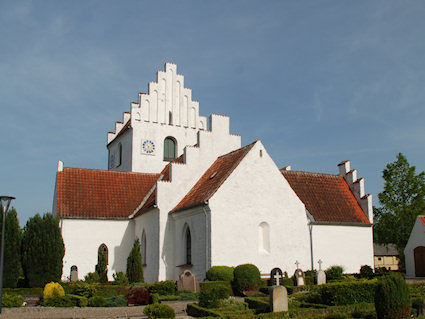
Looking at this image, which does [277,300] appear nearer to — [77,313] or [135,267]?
[77,313]

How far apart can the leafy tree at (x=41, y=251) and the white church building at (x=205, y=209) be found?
3.26 metres

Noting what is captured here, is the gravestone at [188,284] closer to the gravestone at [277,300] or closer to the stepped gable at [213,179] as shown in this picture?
the stepped gable at [213,179]

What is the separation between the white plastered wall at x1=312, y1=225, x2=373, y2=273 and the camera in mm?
28859

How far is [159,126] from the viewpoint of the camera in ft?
126

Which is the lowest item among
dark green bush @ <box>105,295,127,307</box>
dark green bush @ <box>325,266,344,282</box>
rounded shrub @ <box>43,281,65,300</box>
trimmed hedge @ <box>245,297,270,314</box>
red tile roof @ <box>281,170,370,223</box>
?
dark green bush @ <box>105,295,127,307</box>

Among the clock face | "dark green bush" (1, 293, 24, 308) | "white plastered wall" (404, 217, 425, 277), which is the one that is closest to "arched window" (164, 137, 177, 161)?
the clock face

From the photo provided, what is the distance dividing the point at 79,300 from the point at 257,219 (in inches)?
402

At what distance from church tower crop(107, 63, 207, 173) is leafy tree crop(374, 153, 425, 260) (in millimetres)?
18910

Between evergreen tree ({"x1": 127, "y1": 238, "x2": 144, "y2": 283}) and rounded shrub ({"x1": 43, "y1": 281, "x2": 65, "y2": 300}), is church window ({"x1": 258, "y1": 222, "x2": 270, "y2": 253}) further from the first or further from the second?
rounded shrub ({"x1": 43, "y1": 281, "x2": 65, "y2": 300})

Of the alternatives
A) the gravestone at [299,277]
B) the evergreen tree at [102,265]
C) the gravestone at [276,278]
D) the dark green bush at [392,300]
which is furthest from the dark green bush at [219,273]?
the dark green bush at [392,300]

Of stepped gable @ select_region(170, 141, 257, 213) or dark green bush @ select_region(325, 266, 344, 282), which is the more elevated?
stepped gable @ select_region(170, 141, 257, 213)

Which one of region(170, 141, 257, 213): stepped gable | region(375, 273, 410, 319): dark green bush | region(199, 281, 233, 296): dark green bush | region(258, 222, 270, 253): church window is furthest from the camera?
region(258, 222, 270, 253): church window

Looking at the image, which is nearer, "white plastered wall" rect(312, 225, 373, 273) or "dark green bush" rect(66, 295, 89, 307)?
"dark green bush" rect(66, 295, 89, 307)

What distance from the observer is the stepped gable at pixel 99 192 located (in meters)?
30.6
